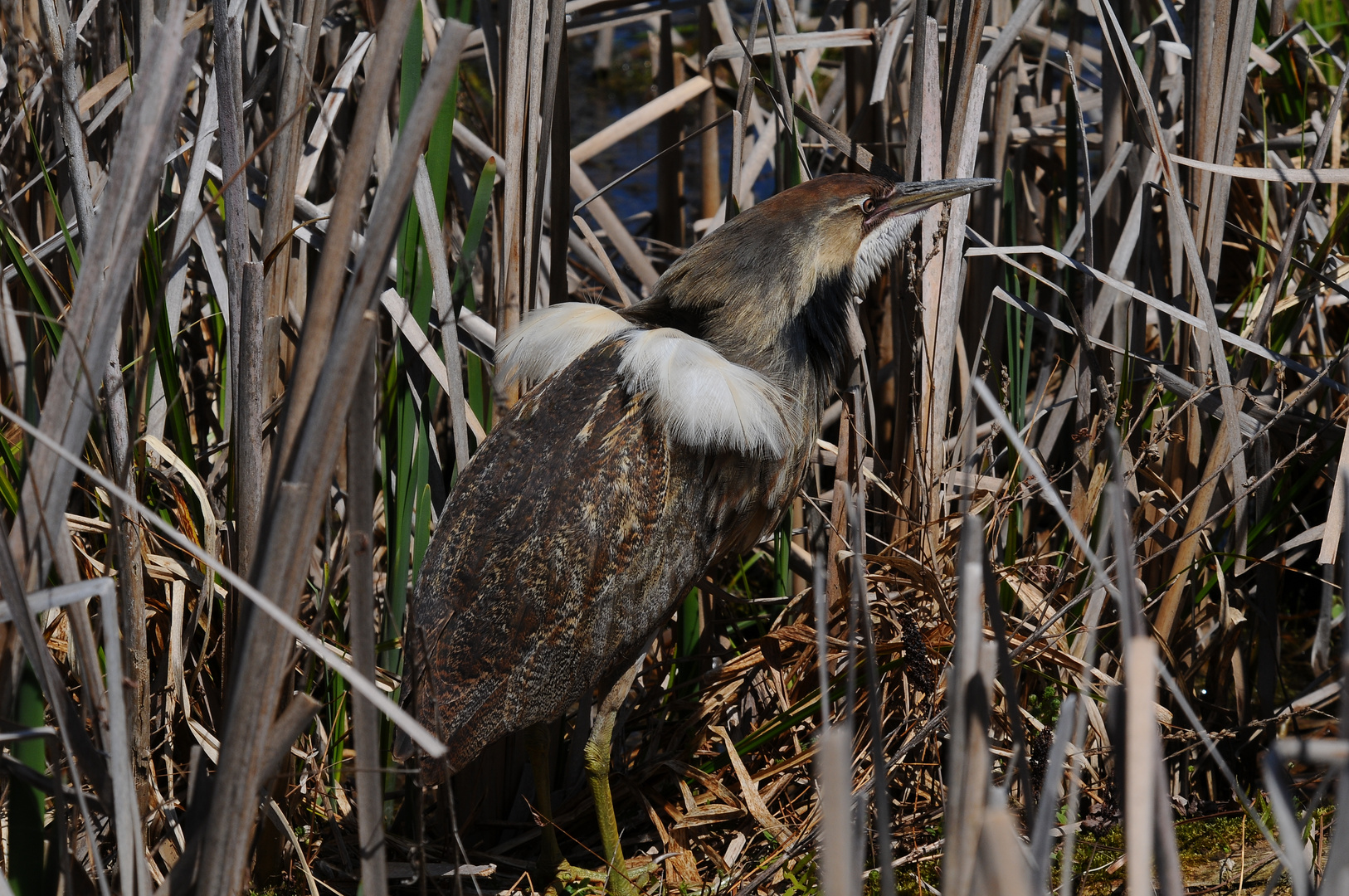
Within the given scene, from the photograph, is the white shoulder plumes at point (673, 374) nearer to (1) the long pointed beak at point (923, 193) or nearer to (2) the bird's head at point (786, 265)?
(2) the bird's head at point (786, 265)

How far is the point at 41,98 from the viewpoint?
2.05 meters

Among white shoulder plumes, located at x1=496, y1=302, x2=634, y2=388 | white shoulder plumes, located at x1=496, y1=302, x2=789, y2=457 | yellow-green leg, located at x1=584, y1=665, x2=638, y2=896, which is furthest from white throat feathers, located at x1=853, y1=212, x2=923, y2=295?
yellow-green leg, located at x1=584, y1=665, x2=638, y2=896

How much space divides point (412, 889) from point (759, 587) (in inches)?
45.7

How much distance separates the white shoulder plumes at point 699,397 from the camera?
1.84 m

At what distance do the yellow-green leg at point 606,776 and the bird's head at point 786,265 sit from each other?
2.07 ft

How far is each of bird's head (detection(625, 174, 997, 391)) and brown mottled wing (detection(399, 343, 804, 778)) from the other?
0.23m

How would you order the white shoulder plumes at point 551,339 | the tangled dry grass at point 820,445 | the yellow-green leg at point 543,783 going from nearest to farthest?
the tangled dry grass at point 820,445 < the white shoulder plumes at point 551,339 < the yellow-green leg at point 543,783

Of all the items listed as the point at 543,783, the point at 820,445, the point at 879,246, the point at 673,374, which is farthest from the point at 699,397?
the point at 543,783

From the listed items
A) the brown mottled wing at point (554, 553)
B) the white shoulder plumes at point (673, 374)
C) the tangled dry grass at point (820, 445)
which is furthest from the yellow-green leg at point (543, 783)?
the white shoulder plumes at point (673, 374)

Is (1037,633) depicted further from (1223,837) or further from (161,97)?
(161,97)

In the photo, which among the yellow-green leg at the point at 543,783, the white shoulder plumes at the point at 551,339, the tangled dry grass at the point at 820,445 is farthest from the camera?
the yellow-green leg at the point at 543,783

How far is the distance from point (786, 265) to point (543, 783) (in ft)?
3.40

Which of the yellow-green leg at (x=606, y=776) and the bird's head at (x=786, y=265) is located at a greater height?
the bird's head at (x=786, y=265)

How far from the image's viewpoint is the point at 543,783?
7.00 ft
